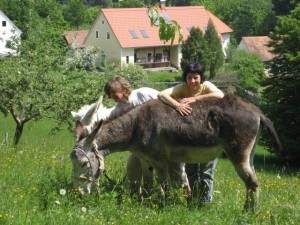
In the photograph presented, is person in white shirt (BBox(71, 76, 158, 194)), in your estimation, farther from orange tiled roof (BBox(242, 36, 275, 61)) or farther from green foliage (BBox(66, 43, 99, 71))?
orange tiled roof (BBox(242, 36, 275, 61))

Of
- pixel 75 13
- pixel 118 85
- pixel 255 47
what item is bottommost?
pixel 255 47

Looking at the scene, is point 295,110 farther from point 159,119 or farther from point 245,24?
→ point 245,24

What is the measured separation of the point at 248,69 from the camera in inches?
2384

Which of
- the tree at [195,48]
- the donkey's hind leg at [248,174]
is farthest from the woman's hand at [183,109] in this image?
the tree at [195,48]

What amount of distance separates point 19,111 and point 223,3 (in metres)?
95.1

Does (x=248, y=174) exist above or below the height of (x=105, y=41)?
above

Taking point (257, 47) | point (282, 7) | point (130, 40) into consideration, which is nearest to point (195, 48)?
point (130, 40)

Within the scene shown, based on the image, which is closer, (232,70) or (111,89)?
(111,89)

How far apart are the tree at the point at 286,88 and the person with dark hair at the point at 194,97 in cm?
2287

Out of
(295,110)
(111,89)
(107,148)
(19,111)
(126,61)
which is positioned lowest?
(126,61)

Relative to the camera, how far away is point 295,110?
97.6 ft

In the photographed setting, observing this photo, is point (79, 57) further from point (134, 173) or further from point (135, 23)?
point (135, 23)

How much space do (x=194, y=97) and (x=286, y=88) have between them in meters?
25.4

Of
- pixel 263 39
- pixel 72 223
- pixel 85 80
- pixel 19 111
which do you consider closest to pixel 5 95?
pixel 19 111
